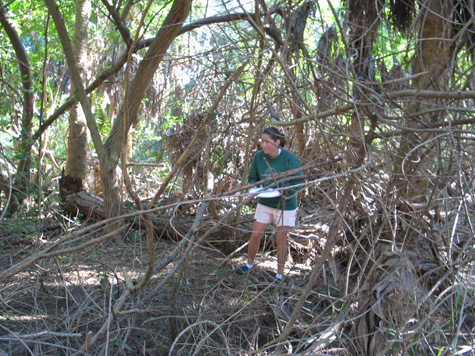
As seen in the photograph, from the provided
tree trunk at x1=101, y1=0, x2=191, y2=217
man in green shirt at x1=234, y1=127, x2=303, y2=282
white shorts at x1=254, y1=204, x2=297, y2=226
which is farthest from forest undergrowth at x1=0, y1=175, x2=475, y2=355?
tree trunk at x1=101, y1=0, x2=191, y2=217

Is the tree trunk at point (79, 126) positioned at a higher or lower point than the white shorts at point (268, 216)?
higher

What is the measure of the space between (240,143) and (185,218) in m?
1.58

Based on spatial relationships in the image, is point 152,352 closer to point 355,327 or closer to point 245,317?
point 245,317

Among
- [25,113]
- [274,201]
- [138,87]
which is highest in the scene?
[138,87]

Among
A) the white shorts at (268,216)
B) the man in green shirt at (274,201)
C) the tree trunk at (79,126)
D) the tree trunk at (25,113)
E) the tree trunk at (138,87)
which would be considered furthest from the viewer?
the tree trunk at (79,126)

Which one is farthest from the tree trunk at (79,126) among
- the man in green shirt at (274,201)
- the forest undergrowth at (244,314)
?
the man in green shirt at (274,201)

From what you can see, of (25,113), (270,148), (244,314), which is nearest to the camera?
(244,314)

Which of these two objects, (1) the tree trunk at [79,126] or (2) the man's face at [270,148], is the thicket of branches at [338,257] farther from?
(1) the tree trunk at [79,126]

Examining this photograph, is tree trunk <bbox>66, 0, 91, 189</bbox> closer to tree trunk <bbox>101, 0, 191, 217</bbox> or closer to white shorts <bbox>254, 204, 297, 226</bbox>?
tree trunk <bbox>101, 0, 191, 217</bbox>

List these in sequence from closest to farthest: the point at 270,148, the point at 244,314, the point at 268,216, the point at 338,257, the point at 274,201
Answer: the point at 244,314, the point at 270,148, the point at 274,201, the point at 268,216, the point at 338,257

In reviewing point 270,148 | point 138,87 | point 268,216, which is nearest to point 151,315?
point 268,216

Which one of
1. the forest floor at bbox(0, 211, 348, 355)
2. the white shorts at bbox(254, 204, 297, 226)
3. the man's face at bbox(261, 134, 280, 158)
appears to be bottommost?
the forest floor at bbox(0, 211, 348, 355)

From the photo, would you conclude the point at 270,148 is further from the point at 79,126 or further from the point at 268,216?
the point at 79,126

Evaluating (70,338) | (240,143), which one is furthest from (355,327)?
(240,143)
